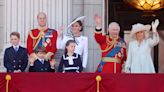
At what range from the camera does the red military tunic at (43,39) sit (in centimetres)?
1038

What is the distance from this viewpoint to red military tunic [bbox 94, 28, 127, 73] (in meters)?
10.1

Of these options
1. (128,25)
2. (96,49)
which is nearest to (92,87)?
(96,49)

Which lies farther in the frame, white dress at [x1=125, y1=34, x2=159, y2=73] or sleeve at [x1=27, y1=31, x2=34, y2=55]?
sleeve at [x1=27, y1=31, x2=34, y2=55]

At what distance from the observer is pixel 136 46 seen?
10.1m

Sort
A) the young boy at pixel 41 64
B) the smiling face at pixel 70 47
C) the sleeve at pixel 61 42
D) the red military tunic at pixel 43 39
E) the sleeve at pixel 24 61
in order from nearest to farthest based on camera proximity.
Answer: the smiling face at pixel 70 47, the young boy at pixel 41 64, the sleeve at pixel 24 61, the red military tunic at pixel 43 39, the sleeve at pixel 61 42

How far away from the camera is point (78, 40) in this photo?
1048 centimetres

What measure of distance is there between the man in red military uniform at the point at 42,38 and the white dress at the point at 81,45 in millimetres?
136

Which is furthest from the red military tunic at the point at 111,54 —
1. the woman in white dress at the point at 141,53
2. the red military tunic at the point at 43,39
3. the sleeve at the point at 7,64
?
the sleeve at the point at 7,64

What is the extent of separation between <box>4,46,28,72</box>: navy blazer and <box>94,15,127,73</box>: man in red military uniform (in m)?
1.19

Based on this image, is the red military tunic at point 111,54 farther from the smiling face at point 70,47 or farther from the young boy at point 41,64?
the young boy at point 41,64

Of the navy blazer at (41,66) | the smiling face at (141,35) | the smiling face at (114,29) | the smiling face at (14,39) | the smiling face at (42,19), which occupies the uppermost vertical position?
the smiling face at (42,19)

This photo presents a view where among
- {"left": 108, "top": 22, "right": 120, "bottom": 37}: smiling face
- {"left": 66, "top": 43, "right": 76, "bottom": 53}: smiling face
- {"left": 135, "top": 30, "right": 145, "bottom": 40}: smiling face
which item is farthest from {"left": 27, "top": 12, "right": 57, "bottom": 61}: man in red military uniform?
{"left": 135, "top": 30, "right": 145, "bottom": 40}: smiling face

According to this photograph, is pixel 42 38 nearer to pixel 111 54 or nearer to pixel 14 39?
pixel 14 39

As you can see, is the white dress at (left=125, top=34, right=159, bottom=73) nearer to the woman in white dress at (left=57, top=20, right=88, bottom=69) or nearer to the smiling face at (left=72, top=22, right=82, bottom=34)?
the woman in white dress at (left=57, top=20, right=88, bottom=69)
